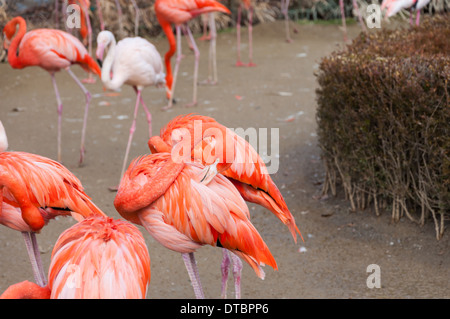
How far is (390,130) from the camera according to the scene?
4191 millimetres

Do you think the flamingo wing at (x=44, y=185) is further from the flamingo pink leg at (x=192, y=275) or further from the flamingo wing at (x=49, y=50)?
the flamingo wing at (x=49, y=50)

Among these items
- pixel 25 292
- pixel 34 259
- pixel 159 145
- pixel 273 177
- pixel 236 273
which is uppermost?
pixel 159 145

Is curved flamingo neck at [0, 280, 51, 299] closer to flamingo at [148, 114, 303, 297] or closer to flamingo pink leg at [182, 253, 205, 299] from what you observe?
flamingo pink leg at [182, 253, 205, 299]

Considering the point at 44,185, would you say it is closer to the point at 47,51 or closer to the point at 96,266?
the point at 96,266

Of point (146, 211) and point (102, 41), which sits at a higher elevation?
A: point (102, 41)

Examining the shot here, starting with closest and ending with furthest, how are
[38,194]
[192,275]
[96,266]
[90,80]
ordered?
[96,266]
[192,275]
[38,194]
[90,80]

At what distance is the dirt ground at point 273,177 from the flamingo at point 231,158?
59 cm

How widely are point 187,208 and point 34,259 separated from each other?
1.02 m

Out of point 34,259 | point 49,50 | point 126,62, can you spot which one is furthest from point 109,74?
point 34,259

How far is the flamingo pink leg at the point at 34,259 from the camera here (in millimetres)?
3336

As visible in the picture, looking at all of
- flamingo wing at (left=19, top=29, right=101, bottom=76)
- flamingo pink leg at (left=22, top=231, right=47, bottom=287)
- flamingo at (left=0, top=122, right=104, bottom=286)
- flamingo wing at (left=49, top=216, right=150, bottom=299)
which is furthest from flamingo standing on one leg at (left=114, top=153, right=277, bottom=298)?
flamingo wing at (left=19, top=29, right=101, bottom=76)

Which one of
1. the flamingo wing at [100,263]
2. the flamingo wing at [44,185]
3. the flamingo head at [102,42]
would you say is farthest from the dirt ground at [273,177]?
the flamingo wing at [100,263]

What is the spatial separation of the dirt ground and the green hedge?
0.21 m

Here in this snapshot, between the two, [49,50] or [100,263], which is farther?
[49,50]
